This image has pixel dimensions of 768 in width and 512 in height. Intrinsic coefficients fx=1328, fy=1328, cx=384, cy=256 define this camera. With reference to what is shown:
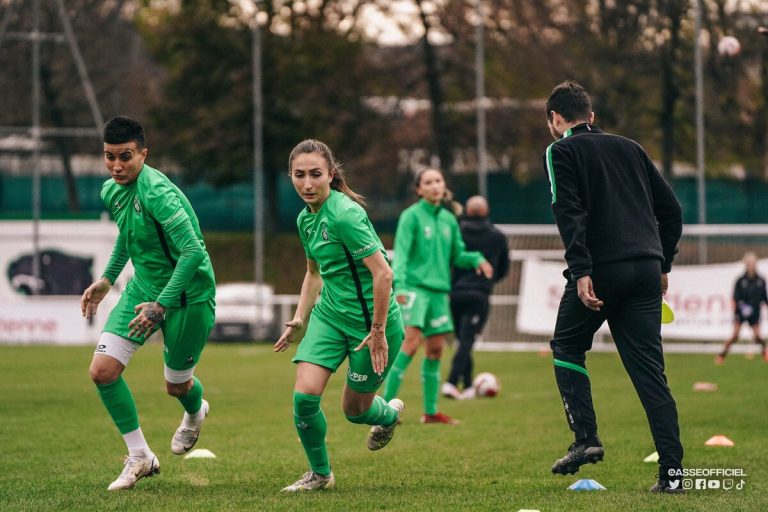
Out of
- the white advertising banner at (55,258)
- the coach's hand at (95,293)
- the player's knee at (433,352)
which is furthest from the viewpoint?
the white advertising banner at (55,258)

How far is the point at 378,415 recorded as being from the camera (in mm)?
7773

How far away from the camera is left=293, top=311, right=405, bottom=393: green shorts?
743 centimetres

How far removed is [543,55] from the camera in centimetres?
3134

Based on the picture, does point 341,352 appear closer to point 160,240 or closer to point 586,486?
point 160,240

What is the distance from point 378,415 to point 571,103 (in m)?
2.12

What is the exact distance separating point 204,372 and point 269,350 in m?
5.78

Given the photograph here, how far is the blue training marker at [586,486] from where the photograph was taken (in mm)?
7545

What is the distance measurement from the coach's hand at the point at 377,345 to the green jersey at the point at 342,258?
0.20 m

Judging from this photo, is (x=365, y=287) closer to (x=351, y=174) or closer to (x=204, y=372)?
(x=204, y=372)

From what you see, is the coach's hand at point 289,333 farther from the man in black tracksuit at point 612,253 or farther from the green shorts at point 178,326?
the man in black tracksuit at point 612,253

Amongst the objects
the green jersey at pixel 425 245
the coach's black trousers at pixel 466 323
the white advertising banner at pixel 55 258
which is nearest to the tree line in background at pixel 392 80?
the white advertising banner at pixel 55 258

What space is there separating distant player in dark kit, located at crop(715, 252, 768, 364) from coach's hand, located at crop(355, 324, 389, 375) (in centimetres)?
Answer: 1377

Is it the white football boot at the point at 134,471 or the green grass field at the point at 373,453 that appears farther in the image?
the white football boot at the point at 134,471

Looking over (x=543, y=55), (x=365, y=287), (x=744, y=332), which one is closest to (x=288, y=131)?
(x=543, y=55)
